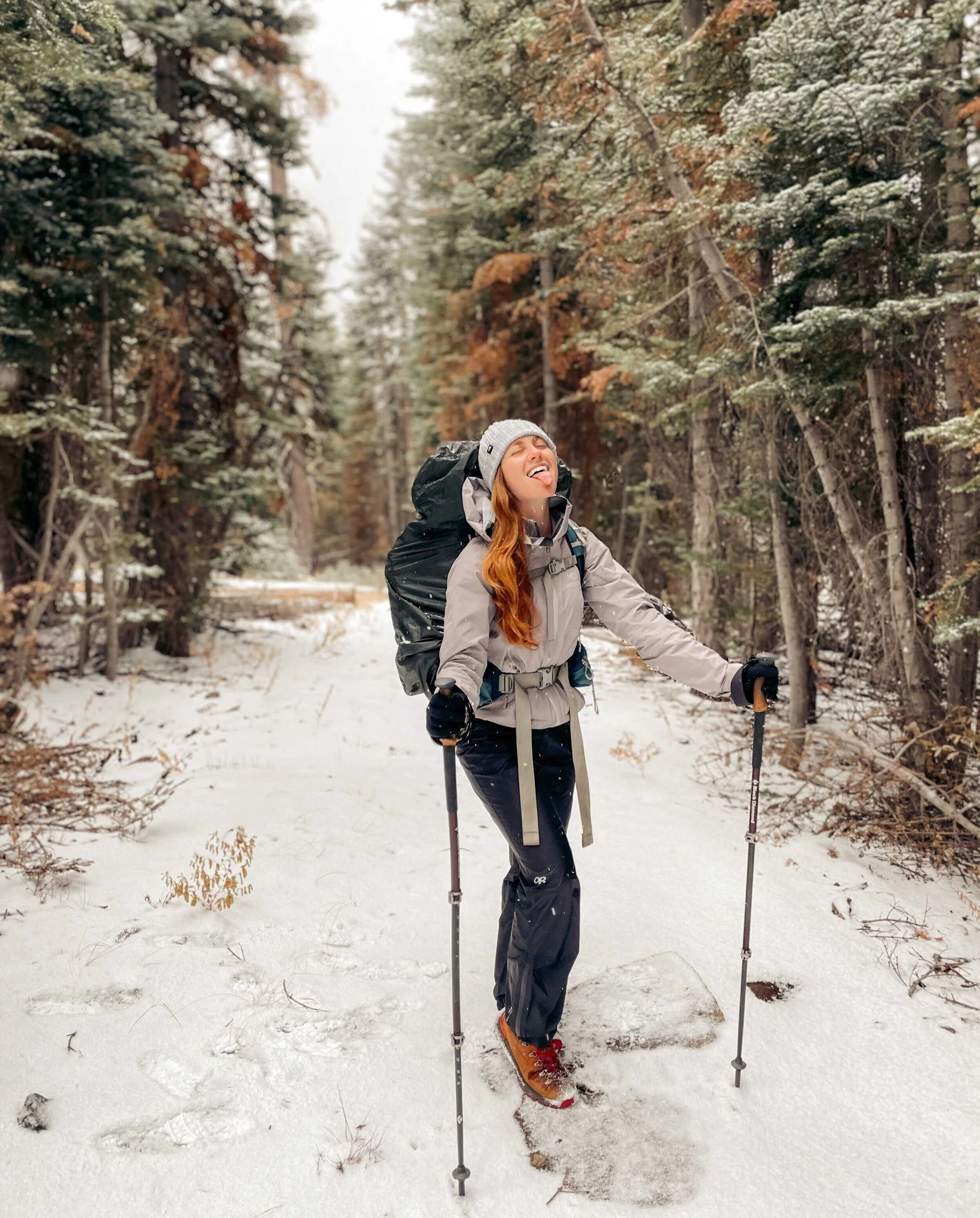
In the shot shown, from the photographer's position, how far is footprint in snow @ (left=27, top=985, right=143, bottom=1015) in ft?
11.5

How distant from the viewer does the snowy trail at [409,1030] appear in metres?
2.81

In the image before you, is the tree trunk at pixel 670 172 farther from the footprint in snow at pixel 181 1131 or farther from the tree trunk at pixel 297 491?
the tree trunk at pixel 297 491

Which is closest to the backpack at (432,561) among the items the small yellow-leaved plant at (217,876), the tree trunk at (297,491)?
the small yellow-leaved plant at (217,876)

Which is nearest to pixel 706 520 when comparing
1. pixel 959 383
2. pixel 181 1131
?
pixel 959 383

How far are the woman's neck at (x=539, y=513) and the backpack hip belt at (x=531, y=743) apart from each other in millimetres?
608

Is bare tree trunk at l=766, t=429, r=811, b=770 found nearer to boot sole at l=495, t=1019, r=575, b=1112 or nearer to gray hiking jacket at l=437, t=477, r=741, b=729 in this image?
gray hiking jacket at l=437, t=477, r=741, b=729

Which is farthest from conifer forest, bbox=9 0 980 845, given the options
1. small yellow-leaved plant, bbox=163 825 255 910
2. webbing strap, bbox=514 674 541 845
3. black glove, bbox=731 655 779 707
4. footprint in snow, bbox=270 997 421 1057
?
small yellow-leaved plant, bbox=163 825 255 910

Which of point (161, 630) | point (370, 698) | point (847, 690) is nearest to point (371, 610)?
point (161, 630)

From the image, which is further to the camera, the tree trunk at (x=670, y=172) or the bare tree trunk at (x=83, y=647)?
the bare tree trunk at (x=83, y=647)

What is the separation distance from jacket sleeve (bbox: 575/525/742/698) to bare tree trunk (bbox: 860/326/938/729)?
306cm

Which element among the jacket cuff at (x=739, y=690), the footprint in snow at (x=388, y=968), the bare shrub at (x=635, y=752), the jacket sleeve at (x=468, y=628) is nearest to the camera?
the jacket sleeve at (x=468, y=628)

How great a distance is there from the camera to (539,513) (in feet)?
10.9

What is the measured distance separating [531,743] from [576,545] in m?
0.91

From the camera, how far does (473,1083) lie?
3.35 meters
